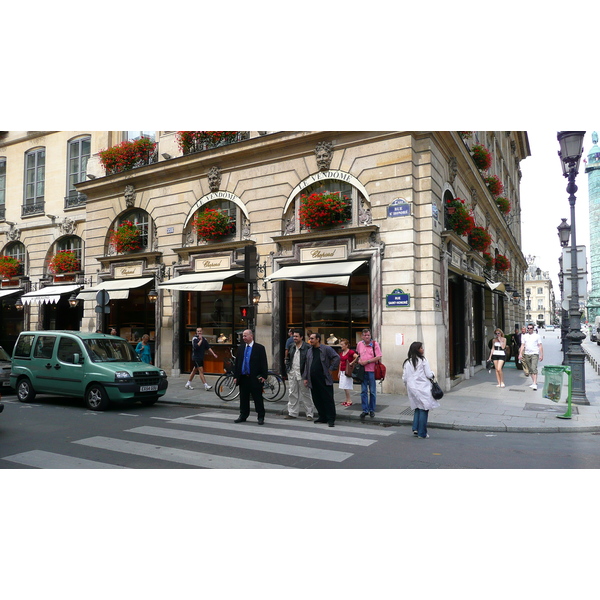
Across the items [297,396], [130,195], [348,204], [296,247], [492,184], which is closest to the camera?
[297,396]

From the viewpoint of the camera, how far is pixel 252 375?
938 centimetres

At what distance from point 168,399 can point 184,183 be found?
28.7 ft

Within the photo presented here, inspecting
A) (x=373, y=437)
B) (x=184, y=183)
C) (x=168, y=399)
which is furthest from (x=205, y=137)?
(x=373, y=437)

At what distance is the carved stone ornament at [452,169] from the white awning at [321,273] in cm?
483

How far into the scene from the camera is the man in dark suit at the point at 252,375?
9.33 metres

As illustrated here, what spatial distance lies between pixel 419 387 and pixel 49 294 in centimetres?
1822

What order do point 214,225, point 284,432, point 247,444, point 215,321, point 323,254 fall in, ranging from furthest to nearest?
1. point 215,321
2. point 214,225
3. point 323,254
4. point 284,432
5. point 247,444

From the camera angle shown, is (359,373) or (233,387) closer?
(359,373)

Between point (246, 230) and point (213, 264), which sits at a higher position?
point (246, 230)

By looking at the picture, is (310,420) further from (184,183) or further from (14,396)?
(184,183)

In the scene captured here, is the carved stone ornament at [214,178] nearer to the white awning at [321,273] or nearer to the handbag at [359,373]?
the white awning at [321,273]

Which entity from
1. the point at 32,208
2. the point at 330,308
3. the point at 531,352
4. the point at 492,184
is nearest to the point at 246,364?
the point at 330,308

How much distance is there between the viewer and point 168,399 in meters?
12.4

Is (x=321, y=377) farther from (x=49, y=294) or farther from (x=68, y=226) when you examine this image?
(x=68, y=226)
